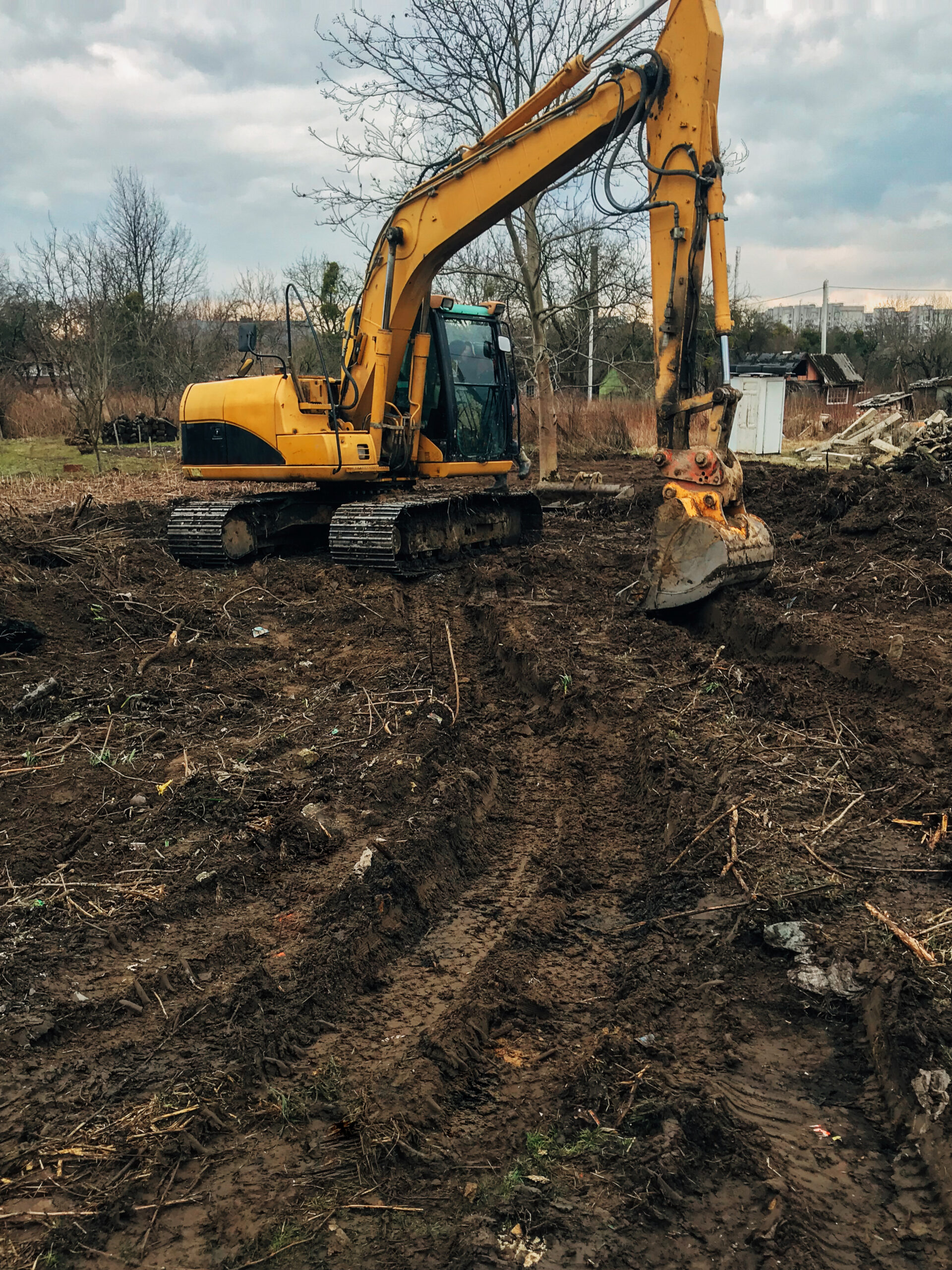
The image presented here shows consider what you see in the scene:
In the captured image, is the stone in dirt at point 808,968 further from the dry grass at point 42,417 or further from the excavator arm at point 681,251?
the dry grass at point 42,417

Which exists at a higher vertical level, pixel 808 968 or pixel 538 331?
pixel 538 331

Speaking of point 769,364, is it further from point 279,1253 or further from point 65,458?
point 279,1253

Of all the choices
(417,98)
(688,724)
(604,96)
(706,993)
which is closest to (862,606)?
(688,724)

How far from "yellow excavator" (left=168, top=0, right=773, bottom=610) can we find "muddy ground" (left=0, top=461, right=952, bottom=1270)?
3.46 feet

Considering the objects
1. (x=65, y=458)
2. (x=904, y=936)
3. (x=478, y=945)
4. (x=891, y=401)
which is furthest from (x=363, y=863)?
(x=891, y=401)

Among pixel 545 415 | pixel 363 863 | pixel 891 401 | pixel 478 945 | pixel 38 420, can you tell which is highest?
pixel 891 401

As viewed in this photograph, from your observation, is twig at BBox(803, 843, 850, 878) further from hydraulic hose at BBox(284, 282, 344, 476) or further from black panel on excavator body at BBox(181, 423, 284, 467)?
black panel on excavator body at BBox(181, 423, 284, 467)

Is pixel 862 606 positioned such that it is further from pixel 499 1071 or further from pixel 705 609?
pixel 499 1071

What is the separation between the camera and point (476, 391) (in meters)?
10.8

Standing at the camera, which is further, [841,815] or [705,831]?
[841,815]

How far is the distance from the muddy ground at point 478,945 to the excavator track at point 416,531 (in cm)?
209

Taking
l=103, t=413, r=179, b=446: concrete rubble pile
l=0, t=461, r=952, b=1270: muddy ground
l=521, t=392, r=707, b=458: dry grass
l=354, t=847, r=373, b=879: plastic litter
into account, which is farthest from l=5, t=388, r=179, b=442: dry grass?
l=354, t=847, r=373, b=879: plastic litter

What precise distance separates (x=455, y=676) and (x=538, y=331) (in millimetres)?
12087

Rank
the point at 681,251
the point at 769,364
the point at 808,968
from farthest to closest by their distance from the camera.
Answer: the point at 769,364
the point at 681,251
the point at 808,968
